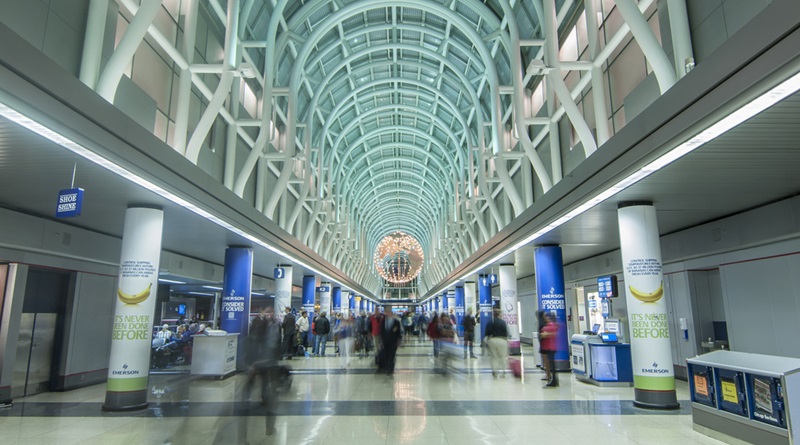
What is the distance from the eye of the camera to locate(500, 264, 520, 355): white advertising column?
861 inches

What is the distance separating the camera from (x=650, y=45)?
27.0ft

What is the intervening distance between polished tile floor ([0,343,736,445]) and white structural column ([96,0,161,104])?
18.6ft

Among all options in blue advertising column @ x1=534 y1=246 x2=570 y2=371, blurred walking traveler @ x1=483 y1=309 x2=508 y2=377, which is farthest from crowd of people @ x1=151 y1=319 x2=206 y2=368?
blue advertising column @ x1=534 y1=246 x2=570 y2=371

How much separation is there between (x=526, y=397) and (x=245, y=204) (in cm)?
827

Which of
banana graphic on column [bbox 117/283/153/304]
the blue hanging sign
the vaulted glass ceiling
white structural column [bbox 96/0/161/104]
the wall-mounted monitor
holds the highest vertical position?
the vaulted glass ceiling

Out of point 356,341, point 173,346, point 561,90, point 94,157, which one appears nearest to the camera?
point 94,157

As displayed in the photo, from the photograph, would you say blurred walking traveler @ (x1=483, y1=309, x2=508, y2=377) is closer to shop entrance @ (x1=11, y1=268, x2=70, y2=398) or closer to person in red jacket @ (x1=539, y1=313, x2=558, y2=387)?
person in red jacket @ (x1=539, y1=313, x2=558, y2=387)

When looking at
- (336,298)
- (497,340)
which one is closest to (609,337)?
(497,340)

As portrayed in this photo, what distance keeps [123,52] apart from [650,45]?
9.09 m

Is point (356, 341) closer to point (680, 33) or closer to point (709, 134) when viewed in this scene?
point (680, 33)

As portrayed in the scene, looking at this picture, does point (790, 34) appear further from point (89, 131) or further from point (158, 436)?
point (158, 436)

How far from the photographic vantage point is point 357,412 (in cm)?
895

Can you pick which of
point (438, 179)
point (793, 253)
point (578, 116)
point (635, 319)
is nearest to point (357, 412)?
point (635, 319)

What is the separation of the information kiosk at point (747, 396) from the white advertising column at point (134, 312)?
1012cm
